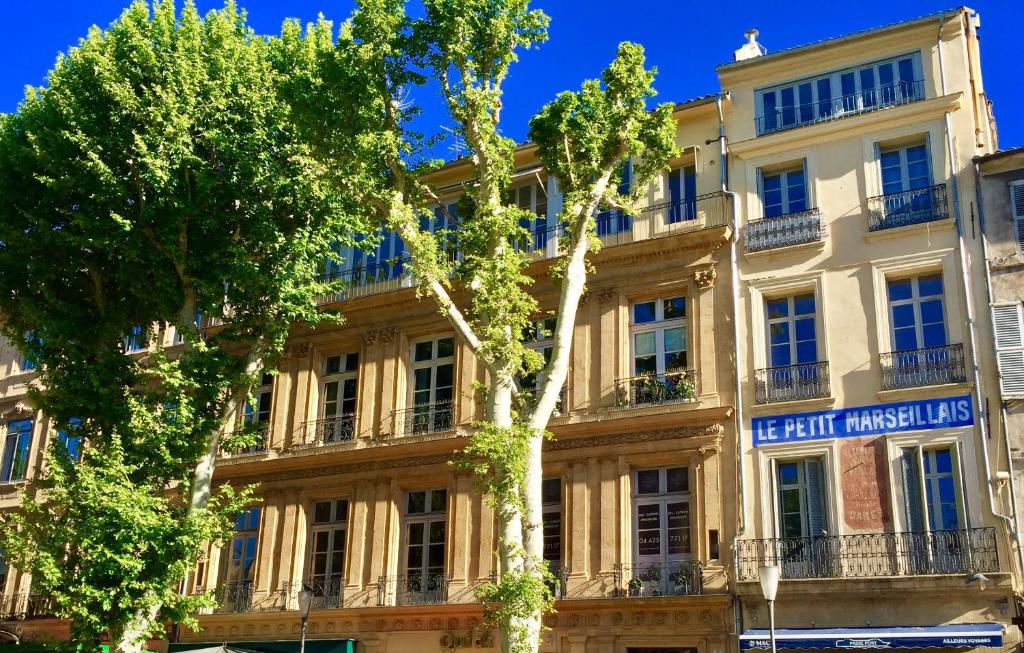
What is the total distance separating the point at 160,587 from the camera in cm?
1867

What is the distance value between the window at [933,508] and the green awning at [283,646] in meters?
11.3

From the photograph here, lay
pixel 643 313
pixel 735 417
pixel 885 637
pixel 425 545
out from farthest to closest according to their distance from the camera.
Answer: pixel 425 545, pixel 643 313, pixel 735 417, pixel 885 637

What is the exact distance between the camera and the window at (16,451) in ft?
103

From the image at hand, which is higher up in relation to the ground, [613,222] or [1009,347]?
[613,222]

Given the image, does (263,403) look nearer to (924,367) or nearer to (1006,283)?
(924,367)

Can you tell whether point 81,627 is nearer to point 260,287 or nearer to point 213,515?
point 213,515

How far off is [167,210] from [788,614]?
1332cm

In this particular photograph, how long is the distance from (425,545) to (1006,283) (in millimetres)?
12427

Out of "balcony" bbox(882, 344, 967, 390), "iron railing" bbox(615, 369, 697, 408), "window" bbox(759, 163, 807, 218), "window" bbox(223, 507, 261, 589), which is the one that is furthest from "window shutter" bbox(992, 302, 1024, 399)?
"window" bbox(223, 507, 261, 589)

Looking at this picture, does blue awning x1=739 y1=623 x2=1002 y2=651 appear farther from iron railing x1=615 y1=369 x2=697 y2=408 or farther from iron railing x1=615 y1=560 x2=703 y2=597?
iron railing x1=615 y1=369 x2=697 y2=408

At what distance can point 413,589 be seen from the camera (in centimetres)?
2247

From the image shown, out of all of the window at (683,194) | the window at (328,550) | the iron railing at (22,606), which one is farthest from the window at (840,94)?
the iron railing at (22,606)

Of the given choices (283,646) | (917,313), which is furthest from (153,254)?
(917,313)

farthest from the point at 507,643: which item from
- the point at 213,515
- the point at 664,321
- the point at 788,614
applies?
the point at 664,321
